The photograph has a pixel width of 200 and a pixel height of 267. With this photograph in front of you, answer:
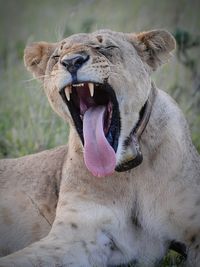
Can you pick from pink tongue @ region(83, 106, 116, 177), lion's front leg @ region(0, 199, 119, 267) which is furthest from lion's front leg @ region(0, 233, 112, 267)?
pink tongue @ region(83, 106, 116, 177)

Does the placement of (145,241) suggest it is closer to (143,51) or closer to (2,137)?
(143,51)

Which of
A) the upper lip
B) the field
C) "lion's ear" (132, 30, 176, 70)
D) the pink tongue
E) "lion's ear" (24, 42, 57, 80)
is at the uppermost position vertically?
"lion's ear" (132, 30, 176, 70)

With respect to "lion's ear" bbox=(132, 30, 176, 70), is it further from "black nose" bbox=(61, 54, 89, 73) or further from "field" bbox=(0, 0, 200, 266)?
"field" bbox=(0, 0, 200, 266)

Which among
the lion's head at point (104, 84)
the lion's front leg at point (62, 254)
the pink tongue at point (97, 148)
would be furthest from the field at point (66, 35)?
the lion's front leg at point (62, 254)

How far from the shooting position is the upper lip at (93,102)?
554 cm

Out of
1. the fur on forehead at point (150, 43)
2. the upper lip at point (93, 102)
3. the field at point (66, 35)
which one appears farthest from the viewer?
the field at point (66, 35)

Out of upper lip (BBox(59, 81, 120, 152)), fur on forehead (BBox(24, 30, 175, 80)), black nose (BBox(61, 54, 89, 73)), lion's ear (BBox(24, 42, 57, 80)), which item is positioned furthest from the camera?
lion's ear (BBox(24, 42, 57, 80))

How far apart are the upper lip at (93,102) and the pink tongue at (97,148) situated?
0.09 meters

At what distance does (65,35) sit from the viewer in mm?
10328

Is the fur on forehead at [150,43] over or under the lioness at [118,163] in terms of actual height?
over

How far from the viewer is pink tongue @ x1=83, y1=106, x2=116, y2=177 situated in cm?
543

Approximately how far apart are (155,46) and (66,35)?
4.58m

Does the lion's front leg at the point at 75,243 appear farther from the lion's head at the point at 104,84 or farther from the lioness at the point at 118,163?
the lion's head at the point at 104,84

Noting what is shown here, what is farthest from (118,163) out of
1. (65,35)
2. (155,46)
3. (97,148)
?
(65,35)
